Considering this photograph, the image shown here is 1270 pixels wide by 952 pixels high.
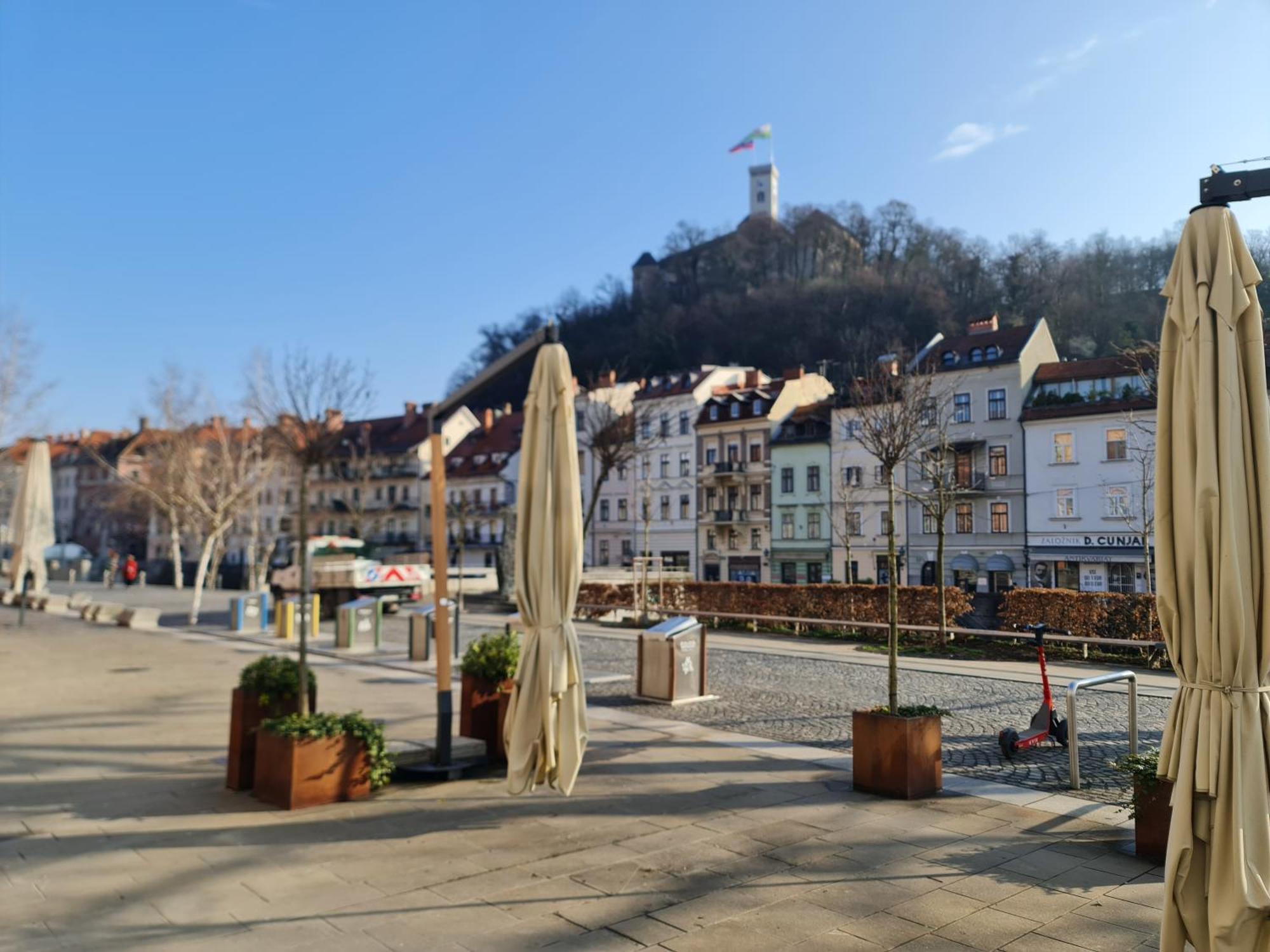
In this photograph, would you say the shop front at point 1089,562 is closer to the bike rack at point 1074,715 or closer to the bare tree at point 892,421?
the bare tree at point 892,421

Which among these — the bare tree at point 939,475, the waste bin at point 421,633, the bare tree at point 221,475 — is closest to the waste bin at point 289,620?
the waste bin at point 421,633

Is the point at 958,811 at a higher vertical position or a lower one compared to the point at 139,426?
lower

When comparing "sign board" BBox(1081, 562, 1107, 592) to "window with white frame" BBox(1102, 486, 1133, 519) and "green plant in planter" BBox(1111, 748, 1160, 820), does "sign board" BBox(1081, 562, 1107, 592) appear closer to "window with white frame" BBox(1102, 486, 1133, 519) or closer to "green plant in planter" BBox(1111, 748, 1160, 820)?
"window with white frame" BBox(1102, 486, 1133, 519)

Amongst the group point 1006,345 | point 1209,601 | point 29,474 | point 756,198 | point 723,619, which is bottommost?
point 723,619

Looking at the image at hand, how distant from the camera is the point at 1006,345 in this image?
86.0 feet

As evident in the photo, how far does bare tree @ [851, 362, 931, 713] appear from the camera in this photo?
915cm

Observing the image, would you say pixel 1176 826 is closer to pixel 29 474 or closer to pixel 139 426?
pixel 29 474

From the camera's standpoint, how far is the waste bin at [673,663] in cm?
1222

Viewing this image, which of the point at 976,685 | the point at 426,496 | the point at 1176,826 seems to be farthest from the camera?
the point at 426,496

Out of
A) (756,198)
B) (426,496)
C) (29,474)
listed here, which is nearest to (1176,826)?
(29,474)

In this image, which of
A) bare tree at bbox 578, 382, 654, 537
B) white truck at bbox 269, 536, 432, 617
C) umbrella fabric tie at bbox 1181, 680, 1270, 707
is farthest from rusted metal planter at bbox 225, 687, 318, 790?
white truck at bbox 269, 536, 432, 617

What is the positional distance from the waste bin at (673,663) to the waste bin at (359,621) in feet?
29.9

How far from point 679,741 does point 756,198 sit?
13548 cm

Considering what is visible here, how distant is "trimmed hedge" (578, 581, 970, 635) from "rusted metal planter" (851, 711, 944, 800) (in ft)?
41.0
